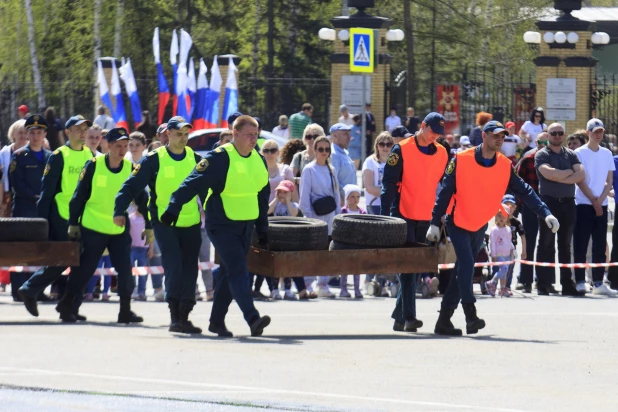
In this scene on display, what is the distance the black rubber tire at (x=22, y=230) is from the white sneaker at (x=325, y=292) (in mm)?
3588

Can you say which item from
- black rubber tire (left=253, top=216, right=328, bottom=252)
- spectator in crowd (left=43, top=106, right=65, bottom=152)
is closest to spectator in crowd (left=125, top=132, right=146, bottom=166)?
black rubber tire (left=253, top=216, right=328, bottom=252)

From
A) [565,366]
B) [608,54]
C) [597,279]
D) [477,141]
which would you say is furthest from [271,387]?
[608,54]

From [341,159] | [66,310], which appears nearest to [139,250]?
[341,159]

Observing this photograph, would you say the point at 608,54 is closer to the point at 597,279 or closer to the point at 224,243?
the point at 597,279

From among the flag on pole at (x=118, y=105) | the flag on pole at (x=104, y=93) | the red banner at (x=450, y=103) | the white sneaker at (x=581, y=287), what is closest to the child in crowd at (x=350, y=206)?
the white sneaker at (x=581, y=287)

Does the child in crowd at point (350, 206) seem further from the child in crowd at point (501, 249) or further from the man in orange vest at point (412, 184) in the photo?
the man in orange vest at point (412, 184)

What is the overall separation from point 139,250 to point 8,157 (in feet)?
5.38

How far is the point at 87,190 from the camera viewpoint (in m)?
13.1

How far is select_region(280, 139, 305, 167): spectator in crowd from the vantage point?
17.3 metres

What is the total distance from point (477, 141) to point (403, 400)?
19.4m

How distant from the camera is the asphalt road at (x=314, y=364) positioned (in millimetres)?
8586

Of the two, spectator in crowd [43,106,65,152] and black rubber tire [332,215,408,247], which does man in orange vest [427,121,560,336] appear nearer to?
black rubber tire [332,215,408,247]

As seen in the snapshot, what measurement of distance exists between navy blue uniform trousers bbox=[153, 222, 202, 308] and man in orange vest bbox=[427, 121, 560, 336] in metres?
1.87

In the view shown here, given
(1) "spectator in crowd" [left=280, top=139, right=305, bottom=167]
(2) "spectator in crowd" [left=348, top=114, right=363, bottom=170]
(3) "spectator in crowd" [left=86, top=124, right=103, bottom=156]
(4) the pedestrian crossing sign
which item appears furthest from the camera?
(2) "spectator in crowd" [left=348, top=114, right=363, bottom=170]
